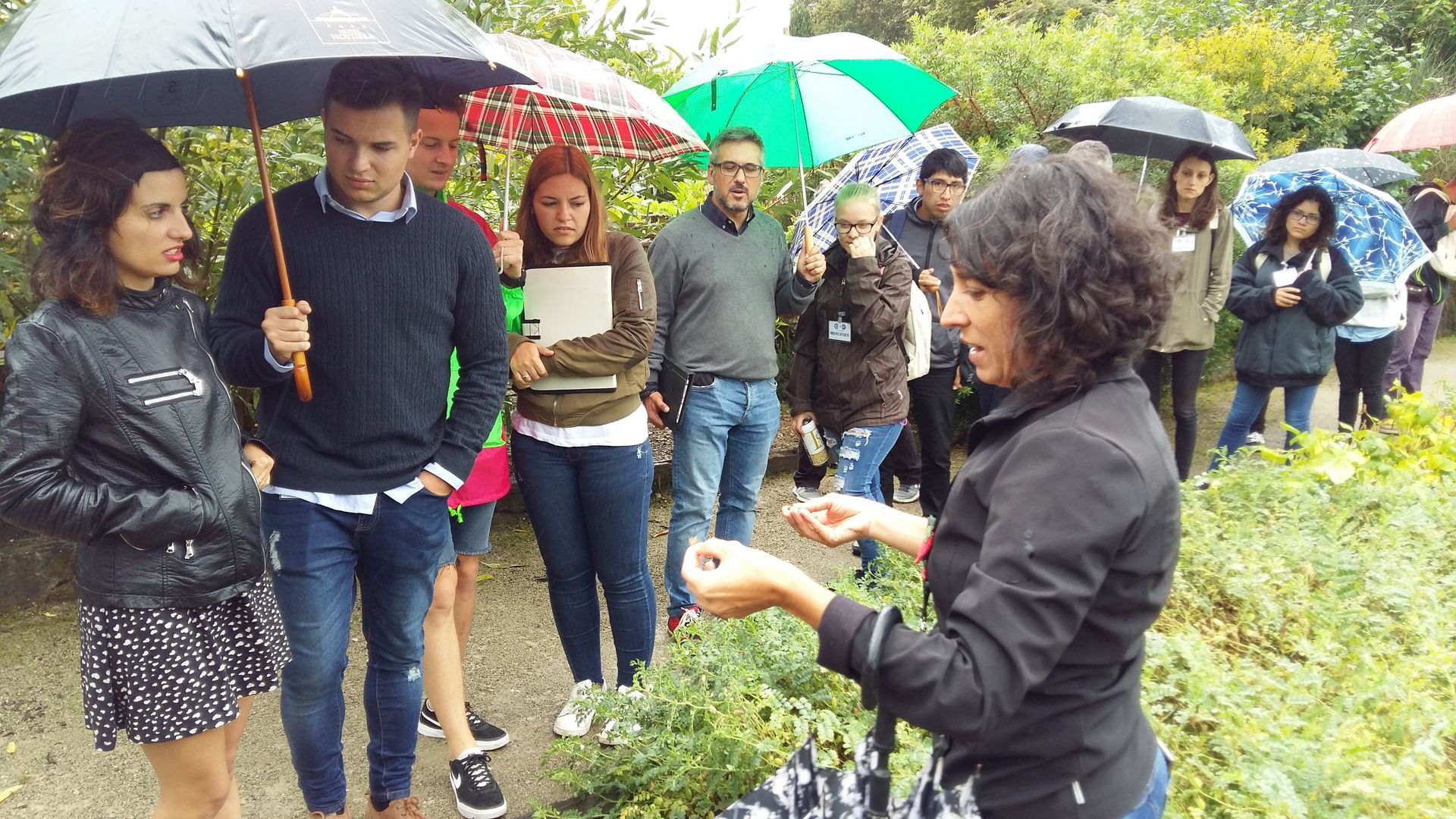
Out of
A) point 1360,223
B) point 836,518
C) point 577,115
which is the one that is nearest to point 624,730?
point 836,518

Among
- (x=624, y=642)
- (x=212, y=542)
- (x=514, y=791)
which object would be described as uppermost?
(x=212, y=542)

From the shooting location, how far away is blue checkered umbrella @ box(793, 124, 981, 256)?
4.88 meters

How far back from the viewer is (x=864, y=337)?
4477 millimetres

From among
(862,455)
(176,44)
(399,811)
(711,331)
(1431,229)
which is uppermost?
(176,44)

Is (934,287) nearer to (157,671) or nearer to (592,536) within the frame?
(592,536)

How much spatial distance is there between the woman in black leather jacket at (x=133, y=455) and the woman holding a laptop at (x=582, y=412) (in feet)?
3.60

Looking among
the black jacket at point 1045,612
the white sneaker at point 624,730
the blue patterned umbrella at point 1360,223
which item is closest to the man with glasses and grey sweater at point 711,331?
the white sneaker at point 624,730

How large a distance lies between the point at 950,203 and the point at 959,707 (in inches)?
153

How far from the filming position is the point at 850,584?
352 cm

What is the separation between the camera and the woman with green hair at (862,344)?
173 inches

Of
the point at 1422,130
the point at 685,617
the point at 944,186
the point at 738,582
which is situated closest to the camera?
the point at 738,582

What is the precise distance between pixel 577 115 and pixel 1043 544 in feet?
9.38

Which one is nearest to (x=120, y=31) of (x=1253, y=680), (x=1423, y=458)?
(x=1253, y=680)

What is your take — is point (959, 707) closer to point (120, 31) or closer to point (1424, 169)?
point (120, 31)
